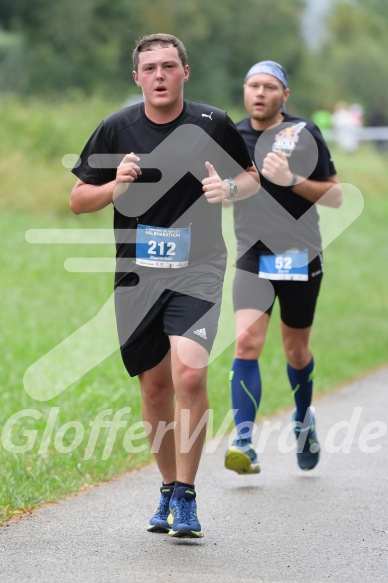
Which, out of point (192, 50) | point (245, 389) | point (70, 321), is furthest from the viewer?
point (192, 50)

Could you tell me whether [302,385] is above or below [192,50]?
below

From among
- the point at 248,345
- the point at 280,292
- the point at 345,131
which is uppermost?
the point at 345,131

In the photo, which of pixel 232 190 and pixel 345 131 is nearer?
pixel 232 190

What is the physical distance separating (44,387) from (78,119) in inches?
701

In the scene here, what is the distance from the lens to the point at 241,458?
734cm

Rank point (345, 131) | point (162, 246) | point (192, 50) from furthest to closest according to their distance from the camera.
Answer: point (192, 50), point (345, 131), point (162, 246)

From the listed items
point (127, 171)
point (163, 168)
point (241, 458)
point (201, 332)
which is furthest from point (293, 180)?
point (127, 171)

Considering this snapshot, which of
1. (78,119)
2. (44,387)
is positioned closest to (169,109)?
(44,387)

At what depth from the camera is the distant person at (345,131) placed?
138 feet

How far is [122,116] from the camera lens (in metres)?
A: 5.97

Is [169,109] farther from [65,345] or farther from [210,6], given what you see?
[210,6]

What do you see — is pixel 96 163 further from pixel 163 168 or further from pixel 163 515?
pixel 163 515

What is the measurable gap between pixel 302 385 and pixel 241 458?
957 mm

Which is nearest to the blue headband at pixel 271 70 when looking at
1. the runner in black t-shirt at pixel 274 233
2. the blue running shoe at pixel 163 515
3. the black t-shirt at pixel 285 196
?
the runner in black t-shirt at pixel 274 233
